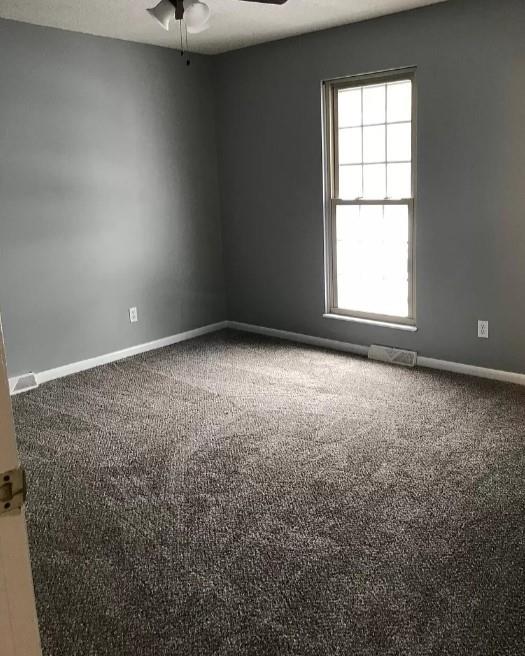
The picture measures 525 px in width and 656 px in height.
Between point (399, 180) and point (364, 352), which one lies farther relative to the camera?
point (364, 352)

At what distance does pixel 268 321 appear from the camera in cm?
588

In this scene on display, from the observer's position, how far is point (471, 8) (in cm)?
414

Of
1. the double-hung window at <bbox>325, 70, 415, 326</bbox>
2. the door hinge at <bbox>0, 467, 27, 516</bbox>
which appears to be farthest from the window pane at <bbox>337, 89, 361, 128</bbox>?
the door hinge at <bbox>0, 467, 27, 516</bbox>

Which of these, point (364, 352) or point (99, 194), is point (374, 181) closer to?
point (364, 352)

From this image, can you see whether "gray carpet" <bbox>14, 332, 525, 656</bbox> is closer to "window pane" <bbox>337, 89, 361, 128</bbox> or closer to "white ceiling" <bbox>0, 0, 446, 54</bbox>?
"window pane" <bbox>337, 89, 361, 128</bbox>

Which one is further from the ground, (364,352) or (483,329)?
(483,329)

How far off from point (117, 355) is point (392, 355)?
217cm

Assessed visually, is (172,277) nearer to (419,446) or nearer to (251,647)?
(419,446)

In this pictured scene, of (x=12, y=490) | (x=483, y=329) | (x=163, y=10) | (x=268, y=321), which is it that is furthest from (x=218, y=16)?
(x=12, y=490)

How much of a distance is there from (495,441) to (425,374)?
1.17m

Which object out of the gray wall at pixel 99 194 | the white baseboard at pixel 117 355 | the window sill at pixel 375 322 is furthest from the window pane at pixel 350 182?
the white baseboard at pixel 117 355

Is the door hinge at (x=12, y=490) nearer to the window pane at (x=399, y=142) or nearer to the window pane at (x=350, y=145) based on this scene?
the window pane at (x=399, y=142)

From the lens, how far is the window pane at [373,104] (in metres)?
4.76

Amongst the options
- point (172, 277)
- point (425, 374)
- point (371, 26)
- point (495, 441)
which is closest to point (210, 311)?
point (172, 277)
